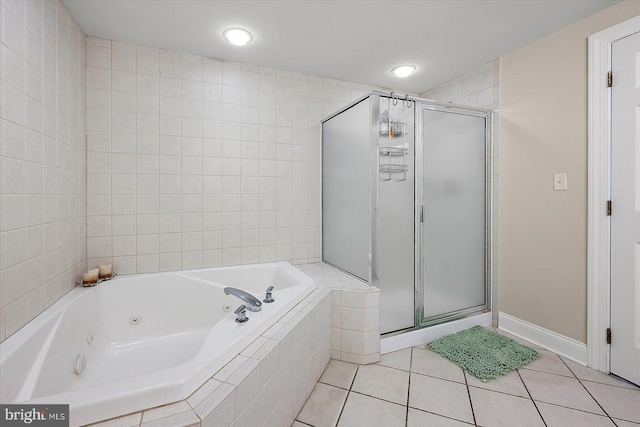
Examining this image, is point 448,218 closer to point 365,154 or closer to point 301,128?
point 365,154

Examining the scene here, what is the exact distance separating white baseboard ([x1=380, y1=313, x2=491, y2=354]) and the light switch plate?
117 cm

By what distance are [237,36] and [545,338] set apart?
10.1 feet

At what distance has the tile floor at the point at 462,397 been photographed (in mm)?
1382

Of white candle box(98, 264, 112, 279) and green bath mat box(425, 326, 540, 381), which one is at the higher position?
white candle box(98, 264, 112, 279)

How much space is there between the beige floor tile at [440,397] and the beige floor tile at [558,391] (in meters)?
0.39

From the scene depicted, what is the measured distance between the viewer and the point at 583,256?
183 cm

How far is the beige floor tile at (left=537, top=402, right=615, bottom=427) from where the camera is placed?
1346mm

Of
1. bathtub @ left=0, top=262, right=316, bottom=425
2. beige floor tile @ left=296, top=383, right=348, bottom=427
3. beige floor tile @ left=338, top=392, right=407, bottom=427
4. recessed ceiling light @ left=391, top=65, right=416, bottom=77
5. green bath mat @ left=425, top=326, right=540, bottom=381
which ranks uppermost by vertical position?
recessed ceiling light @ left=391, top=65, right=416, bottom=77

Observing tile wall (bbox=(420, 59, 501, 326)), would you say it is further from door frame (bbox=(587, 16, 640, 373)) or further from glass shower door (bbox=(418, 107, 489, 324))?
door frame (bbox=(587, 16, 640, 373))

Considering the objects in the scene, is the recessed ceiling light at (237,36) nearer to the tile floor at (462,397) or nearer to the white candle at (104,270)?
the white candle at (104,270)

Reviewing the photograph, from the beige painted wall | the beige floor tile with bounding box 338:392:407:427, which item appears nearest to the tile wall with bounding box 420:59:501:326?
the beige painted wall

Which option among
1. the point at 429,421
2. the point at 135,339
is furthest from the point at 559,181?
the point at 135,339

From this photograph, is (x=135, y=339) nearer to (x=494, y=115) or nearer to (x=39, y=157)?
(x=39, y=157)

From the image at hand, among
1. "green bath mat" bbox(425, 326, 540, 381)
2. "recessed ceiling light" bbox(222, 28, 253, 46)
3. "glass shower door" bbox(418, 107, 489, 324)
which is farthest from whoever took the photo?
"glass shower door" bbox(418, 107, 489, 324)
